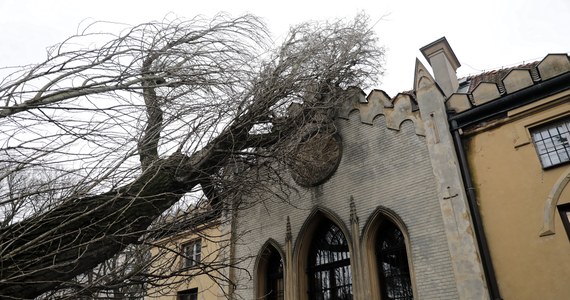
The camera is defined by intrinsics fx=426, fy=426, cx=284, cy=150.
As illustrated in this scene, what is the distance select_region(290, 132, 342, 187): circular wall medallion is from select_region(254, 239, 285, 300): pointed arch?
6.20ft

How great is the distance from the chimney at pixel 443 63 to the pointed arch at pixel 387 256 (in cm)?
519

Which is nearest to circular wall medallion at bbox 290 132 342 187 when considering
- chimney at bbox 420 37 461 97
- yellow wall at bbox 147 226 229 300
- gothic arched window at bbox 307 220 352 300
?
gothic arched window at bbox 307 220 352 300

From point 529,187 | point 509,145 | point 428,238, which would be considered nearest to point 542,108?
point 509,145

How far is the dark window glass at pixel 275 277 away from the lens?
1088cm

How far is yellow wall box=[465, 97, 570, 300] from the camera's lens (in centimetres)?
715

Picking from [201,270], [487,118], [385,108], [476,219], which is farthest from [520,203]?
[201,270]

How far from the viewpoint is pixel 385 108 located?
10.3 meters

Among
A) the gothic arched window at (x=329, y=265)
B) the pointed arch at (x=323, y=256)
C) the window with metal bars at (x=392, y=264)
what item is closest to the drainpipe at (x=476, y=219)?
the window with metal bars at (x=392, y=264)

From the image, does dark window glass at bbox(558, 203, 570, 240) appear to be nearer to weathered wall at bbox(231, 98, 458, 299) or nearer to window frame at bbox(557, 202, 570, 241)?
window frame at bbox(557, 202, 570, 241)

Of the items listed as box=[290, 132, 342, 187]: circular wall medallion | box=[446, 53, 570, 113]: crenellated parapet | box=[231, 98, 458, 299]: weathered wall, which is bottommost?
box=[231, 98, 458, 299]: weathered wall

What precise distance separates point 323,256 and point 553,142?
551 cm

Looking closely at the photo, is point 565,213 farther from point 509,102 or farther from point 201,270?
point 201,270

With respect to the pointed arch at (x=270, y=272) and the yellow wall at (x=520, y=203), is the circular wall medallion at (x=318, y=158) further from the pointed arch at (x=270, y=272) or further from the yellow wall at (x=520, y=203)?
the yellow wall at (x=520, y=203)

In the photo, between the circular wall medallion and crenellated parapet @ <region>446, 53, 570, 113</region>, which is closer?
crenellated parapet @ <region>446, 53, 570, 113</region>
